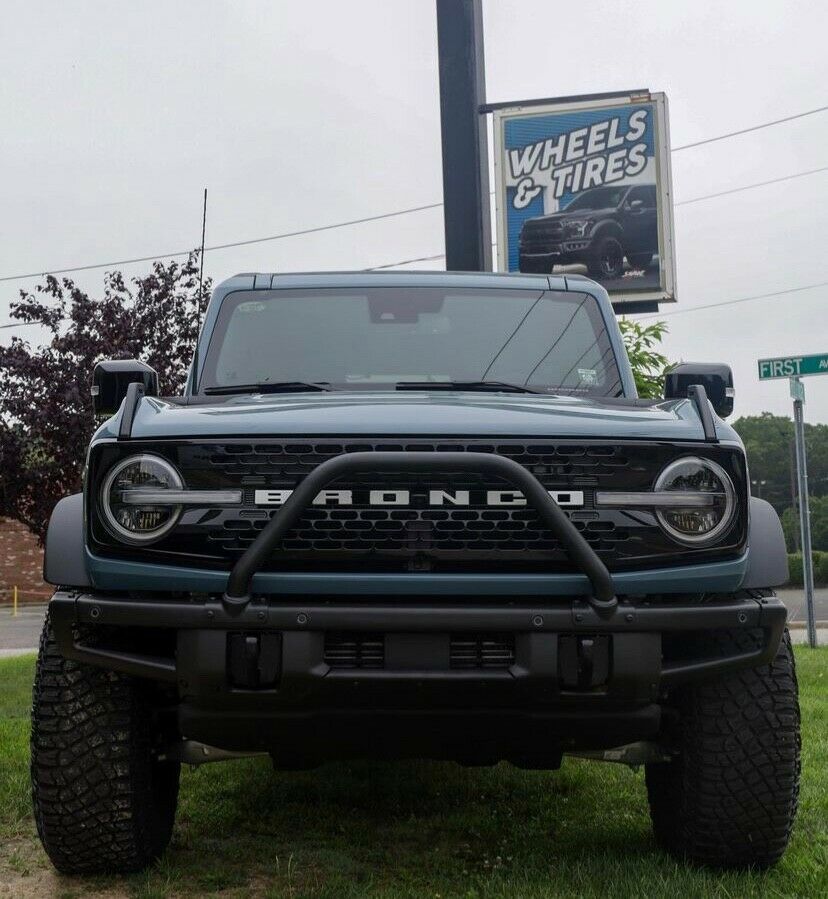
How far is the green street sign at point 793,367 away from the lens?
36.9 feet

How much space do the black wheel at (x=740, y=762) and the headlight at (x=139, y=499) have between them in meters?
1.67

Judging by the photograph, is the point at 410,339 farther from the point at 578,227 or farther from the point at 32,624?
the point at 32,624

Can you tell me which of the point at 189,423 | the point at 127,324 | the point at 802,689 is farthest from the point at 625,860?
the point at 127,324

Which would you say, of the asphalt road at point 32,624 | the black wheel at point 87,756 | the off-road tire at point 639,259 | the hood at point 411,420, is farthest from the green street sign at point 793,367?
the black wheel at point 87,756

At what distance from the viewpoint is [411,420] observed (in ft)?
11.1

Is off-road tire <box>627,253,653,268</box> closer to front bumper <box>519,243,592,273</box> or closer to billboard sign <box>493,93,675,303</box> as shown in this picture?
billboard sign <box>493,93,675,303</box>

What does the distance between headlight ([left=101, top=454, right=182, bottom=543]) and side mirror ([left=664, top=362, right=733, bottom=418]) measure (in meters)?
2.13

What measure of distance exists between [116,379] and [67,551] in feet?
4.27

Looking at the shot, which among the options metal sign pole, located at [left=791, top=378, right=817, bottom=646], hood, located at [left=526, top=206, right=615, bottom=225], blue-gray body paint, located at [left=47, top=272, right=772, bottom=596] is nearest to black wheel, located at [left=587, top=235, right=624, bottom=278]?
hood, located at [left=526, top=206, right=615, bottom=225]

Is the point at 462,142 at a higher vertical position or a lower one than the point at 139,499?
higher

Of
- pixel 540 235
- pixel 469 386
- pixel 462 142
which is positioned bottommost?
pixel 469 386

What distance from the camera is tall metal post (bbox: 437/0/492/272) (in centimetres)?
1087

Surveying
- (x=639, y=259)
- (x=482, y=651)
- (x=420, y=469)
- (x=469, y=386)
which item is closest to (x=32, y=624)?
(x=639, y=259)

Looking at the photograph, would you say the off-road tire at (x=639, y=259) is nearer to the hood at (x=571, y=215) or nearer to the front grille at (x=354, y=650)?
the hood at (x=571, y=215)
